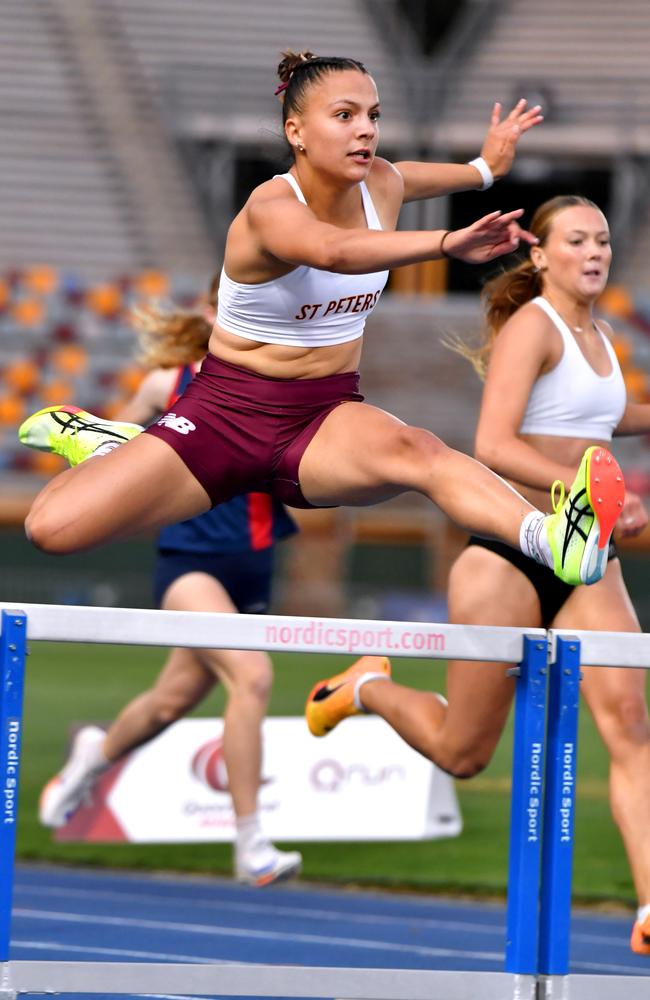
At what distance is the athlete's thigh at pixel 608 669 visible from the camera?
424cm

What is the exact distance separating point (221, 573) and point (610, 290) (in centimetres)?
1353

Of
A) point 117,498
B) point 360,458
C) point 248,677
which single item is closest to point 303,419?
point 360,458

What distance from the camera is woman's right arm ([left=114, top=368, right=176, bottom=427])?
5926 mm

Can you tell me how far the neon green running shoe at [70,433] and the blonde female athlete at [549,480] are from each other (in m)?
1.00

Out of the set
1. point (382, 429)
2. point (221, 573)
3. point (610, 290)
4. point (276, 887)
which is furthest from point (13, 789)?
point (610, 290)

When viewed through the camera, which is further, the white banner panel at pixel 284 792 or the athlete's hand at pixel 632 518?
the white banner panel at pixel 284 792

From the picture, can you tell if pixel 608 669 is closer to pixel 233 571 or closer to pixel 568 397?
pixel 568 397

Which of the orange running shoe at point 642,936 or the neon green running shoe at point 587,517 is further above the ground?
the neon green running shoe at point 587,517

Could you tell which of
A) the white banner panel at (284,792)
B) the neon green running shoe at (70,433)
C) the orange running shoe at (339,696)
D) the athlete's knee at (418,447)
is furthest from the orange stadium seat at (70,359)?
the athlete's knee at (418,447)

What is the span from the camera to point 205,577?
5.82m

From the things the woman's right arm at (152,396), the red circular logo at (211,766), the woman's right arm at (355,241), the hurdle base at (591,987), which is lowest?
the hurdle base at (591,987)

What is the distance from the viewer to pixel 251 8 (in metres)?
20.0

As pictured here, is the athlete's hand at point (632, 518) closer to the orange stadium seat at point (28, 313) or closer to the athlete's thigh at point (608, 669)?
the athlete's thigh at point (608, 669)

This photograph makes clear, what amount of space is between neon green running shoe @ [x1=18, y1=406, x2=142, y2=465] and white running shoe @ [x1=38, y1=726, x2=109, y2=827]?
2292mm
